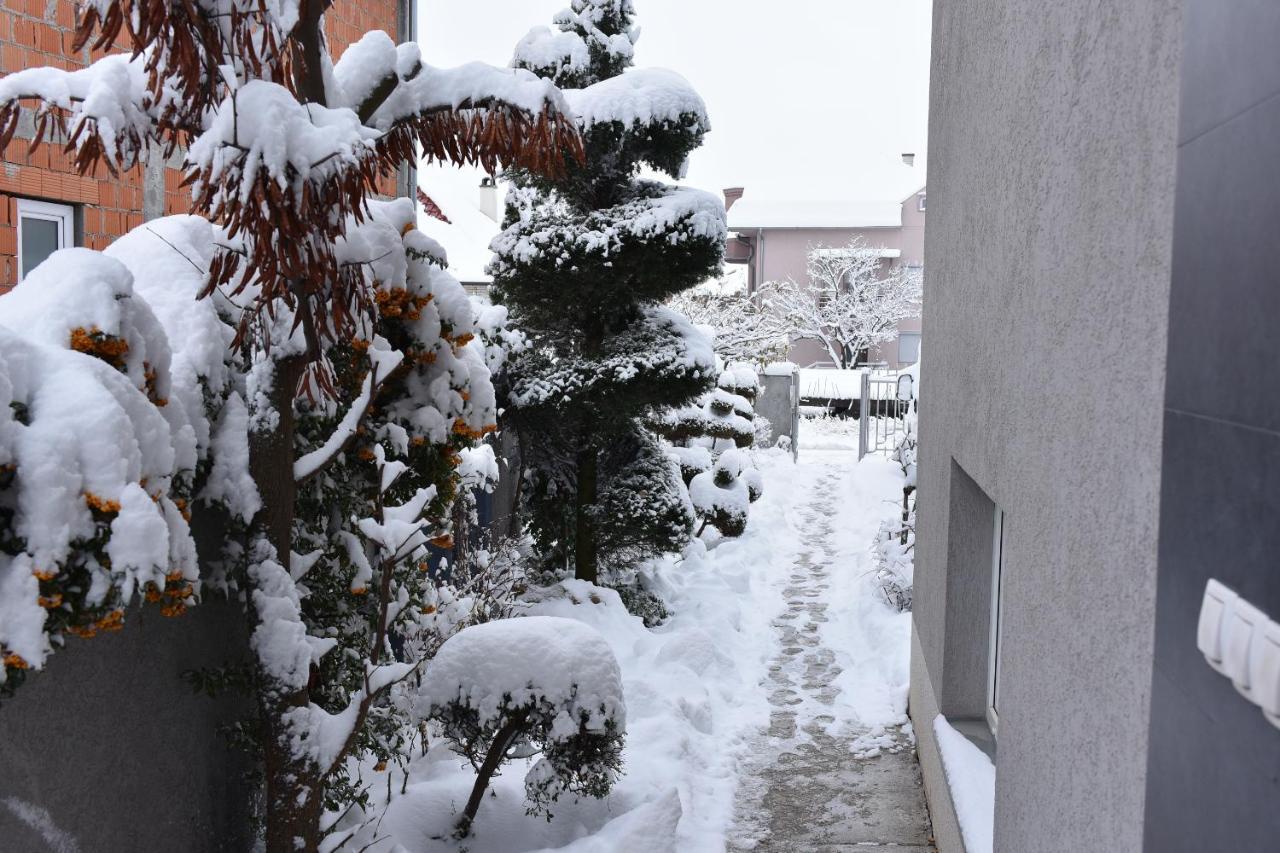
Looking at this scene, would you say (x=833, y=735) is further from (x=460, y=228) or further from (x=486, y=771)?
(x=460, y=228)

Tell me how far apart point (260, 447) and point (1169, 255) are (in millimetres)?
2492

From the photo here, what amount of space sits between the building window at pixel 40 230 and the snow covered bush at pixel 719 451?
242 inches

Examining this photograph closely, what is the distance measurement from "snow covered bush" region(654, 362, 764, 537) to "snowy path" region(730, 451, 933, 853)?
102cm

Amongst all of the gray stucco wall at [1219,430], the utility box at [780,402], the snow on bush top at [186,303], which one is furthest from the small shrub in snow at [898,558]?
the utility box at [780,402]

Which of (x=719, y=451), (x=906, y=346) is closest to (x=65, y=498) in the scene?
(x=719, y=451)

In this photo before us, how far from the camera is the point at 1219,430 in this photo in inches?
56.3

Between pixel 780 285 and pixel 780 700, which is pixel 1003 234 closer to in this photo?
pixel 780 700

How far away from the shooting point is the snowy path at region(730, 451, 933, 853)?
16.4ft

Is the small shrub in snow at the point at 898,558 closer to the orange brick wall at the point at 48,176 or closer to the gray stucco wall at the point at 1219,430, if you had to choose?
the orange brick wall at the point at 48,176

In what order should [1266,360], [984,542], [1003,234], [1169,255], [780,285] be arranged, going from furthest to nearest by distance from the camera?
[780,285] → [984,542] → [1003,234] → [1169,255] → [1266,360]

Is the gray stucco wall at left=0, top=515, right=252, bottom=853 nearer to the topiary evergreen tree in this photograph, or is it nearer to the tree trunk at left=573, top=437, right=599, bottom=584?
the topiary evergreen tree

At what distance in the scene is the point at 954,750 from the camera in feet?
14.3

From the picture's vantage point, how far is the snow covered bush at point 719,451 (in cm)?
1155

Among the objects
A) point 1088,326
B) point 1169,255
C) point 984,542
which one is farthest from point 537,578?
point 1169,255
